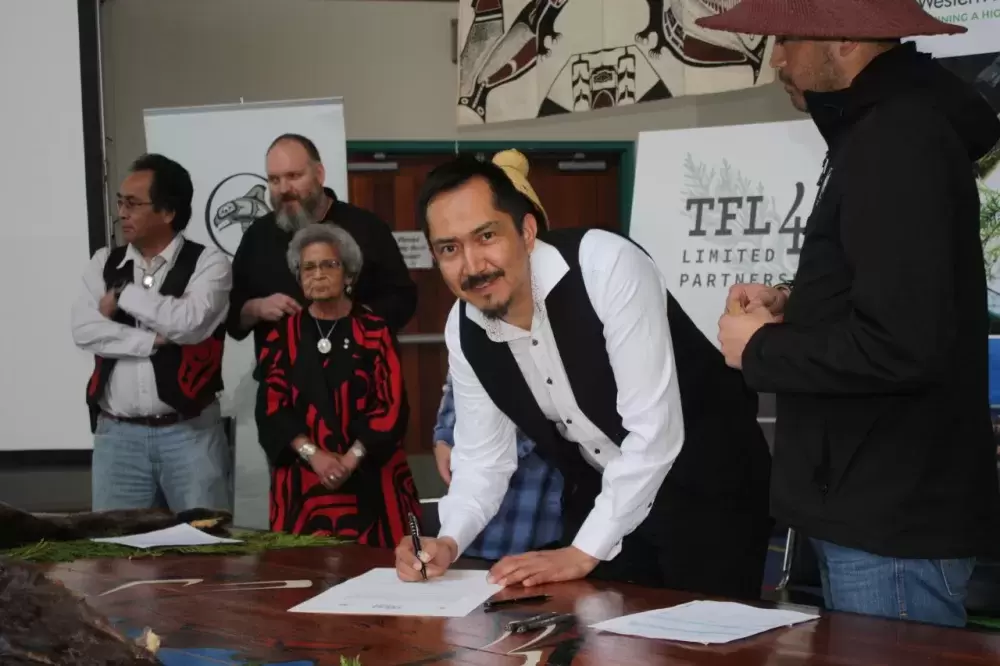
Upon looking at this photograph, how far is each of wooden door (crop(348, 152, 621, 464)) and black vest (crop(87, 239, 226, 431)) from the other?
378cm

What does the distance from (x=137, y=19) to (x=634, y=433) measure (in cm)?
591

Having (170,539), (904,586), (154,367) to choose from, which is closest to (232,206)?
(154,367)

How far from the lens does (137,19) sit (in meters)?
7.02

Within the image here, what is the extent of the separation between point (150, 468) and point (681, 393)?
1987mm

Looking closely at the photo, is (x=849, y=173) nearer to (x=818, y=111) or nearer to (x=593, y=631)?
(x=818, y=111)

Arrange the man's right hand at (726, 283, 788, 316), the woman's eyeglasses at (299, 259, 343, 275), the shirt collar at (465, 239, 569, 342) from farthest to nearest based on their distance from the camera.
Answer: the woman's eyeglasses at (299, 259, 343, 275) → the shirt collar at (465, 239, 569, 342) → the man's right hand at (726, 283, 788, 316)

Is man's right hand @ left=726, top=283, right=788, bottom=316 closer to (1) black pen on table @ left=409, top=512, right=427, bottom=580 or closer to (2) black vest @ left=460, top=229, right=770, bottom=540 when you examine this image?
(2) black vest @ left=460, top=229, right=770, bottom=540

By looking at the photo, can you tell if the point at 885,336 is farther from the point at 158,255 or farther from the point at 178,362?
the point at 158,255

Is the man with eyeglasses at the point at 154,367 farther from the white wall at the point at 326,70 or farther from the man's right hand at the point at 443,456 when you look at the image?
the white wall at the point at 326,70

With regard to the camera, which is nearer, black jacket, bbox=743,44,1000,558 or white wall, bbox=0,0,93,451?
black jacket, bbox=743,44,1000,558

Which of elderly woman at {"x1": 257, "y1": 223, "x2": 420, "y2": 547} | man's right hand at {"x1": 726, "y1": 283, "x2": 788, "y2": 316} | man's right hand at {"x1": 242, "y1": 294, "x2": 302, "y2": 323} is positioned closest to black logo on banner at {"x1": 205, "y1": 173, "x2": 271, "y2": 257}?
man's right hand at {"x1": 242, "y1": 294, "x2": 302, "y2": 323}

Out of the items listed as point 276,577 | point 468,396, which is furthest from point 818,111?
point 276,577

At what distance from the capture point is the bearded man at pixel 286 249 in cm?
372

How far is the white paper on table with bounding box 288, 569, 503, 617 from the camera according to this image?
1633mm
